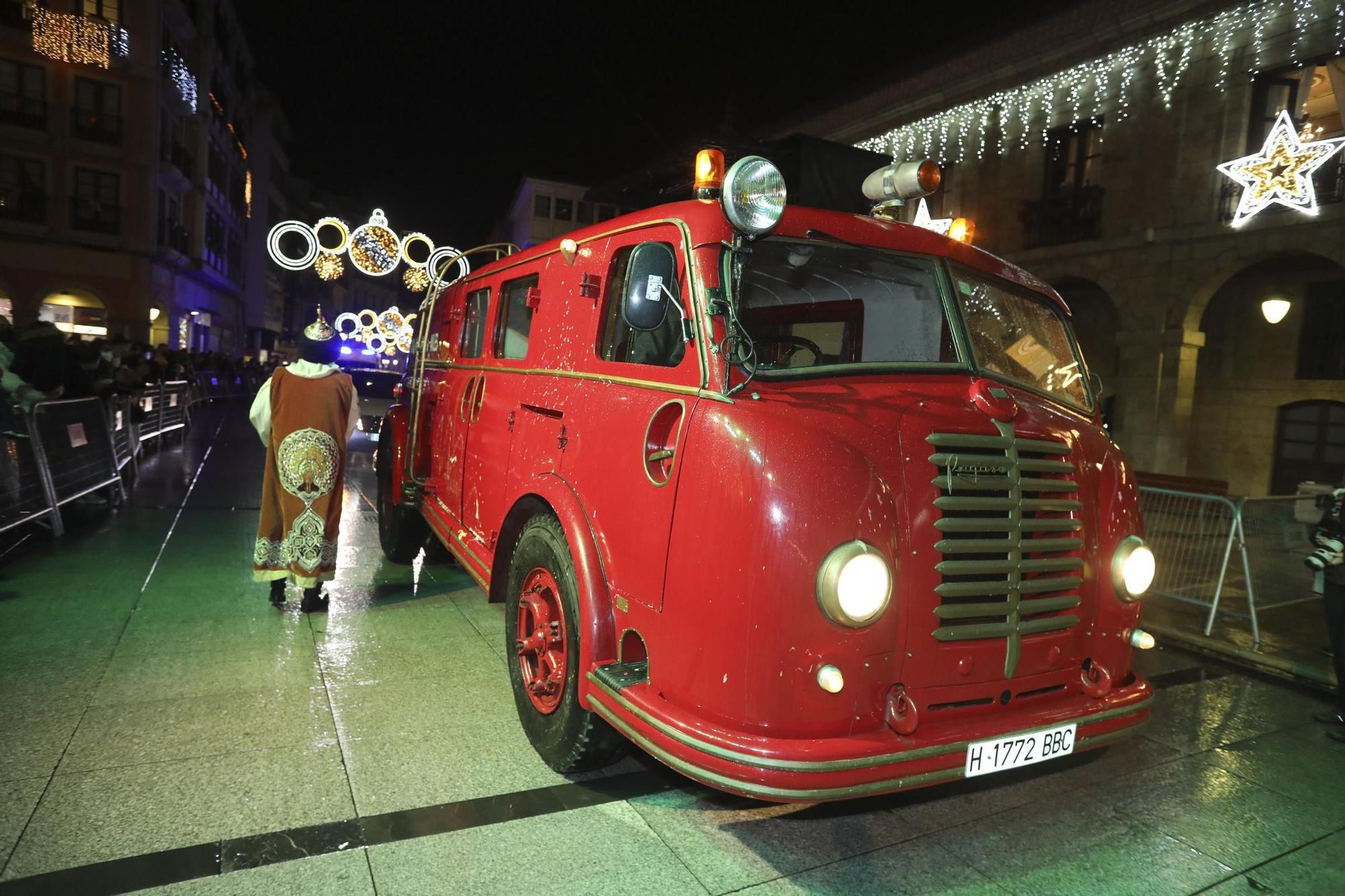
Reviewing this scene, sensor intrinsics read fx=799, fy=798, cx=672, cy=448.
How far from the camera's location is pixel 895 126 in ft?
63.5

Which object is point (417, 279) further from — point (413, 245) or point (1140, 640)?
point (1140, 640)

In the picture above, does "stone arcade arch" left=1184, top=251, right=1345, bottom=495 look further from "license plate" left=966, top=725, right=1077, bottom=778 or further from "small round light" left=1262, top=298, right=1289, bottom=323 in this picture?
"license plate" left=966, top=725, right=1077, bottom=778

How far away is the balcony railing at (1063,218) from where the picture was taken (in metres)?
15.5

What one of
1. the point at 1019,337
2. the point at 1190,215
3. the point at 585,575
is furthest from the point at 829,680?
the point at 1190,215

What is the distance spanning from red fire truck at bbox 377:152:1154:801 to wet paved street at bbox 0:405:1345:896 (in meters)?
0.47

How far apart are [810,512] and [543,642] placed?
156cm

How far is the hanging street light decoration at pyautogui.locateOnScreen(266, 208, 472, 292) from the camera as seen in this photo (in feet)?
33.9

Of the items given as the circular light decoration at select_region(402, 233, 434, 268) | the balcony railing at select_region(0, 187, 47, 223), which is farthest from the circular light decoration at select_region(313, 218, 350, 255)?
the balcony railing at select_region(0, 187, 47, 223)

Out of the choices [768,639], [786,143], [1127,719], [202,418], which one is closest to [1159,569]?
[1127,719]

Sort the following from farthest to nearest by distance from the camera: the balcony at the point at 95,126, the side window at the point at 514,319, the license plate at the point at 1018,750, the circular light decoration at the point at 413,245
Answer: the balcony at the point at 95,126, the circular light decoration at the point at 413,245, the side window at the point at 514,319, the license plate at the point at 1018,750

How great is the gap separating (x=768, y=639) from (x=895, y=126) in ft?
63.8

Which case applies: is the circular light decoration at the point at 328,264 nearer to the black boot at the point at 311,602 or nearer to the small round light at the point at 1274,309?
the black boot at the point at 311,602

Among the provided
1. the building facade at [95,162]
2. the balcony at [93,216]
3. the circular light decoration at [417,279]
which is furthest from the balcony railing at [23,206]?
the circular light decoration at [417,279]

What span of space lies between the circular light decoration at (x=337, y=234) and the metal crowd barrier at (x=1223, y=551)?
31.8 ft
